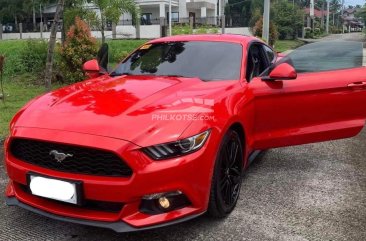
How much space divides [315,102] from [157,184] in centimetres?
233

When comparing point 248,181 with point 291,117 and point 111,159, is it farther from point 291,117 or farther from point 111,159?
point 111,159

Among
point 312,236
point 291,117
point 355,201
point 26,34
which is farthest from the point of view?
point 26,34

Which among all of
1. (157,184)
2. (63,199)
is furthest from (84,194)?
(157,184)

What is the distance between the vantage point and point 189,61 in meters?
4.50

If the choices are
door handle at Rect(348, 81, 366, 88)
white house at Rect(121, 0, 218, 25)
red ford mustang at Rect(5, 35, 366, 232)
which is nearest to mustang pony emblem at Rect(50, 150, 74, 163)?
red ford mustang at Rect(5, 35, 366, 232)

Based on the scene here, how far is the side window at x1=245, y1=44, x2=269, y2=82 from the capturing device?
4.54 meters

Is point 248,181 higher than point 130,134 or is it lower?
lower

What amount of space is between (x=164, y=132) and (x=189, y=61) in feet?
5.31

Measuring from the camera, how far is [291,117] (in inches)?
178

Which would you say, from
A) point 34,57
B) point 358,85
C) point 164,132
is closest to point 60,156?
point 164,132

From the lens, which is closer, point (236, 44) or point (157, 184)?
point (157, 184)

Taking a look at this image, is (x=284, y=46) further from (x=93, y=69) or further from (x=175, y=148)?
(x=175, y=148)

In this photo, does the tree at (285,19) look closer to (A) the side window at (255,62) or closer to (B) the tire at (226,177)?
(A) the side window at (255,62)

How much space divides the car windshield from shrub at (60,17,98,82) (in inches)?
251
